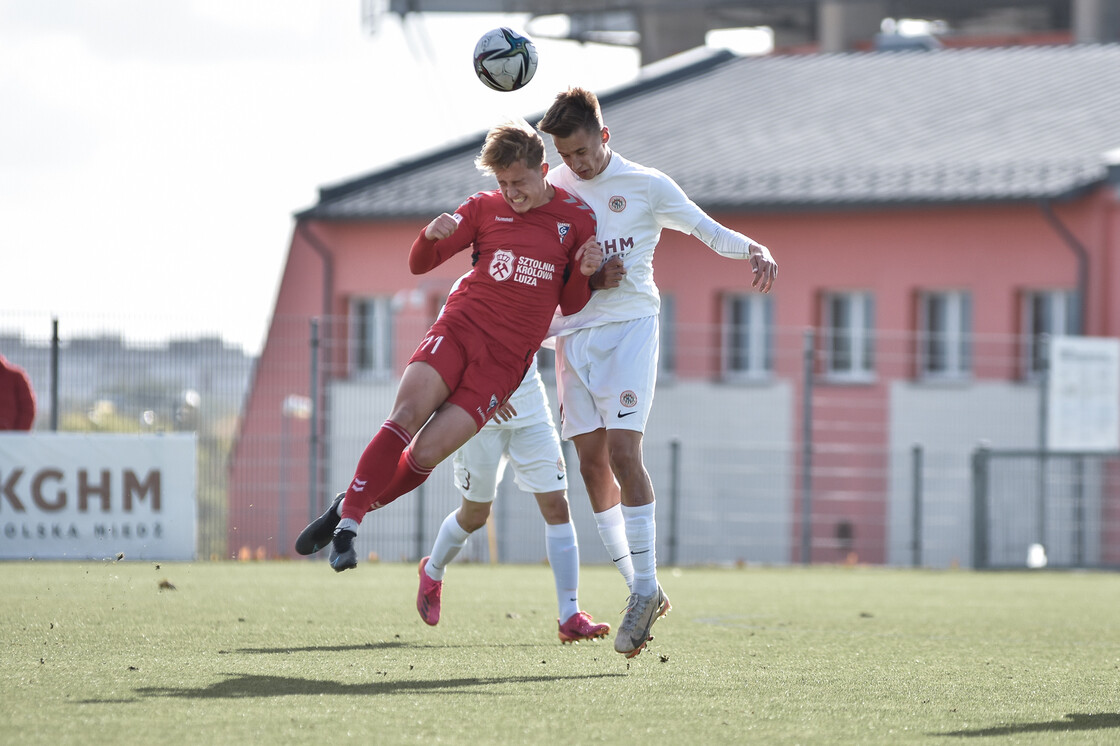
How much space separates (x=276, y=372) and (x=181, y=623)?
32.5 feet

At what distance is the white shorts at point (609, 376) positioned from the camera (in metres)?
6.80

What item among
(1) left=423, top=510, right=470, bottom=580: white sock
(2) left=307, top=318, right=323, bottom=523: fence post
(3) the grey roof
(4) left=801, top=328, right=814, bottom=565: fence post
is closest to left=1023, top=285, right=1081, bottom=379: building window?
(3) the grey roof

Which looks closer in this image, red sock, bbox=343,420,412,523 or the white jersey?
red sock, bbox=343,420,412,523

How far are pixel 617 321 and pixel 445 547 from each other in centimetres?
146

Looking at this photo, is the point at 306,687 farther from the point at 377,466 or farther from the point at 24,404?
the point at 24,404

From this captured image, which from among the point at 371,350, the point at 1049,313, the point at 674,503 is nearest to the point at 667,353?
the point at 1049,313

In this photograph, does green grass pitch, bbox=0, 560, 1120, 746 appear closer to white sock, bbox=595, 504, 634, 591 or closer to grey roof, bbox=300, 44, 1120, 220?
white sock, bbox=595, 504, 634, 591

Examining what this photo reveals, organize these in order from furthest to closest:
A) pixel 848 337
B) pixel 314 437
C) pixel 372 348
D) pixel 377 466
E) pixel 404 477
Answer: pixel 848 337 < pixel 372 348 < pixel 314 437 < pixel 404 477 < pixel 377 466

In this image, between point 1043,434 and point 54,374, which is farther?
point 1043,434

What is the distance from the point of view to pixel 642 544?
6672 mm

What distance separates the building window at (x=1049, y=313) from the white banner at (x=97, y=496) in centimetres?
1444

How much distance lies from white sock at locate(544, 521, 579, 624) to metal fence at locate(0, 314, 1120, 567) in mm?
6832

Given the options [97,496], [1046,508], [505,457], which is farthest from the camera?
[1046,508]

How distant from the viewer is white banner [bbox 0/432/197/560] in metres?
12.4
